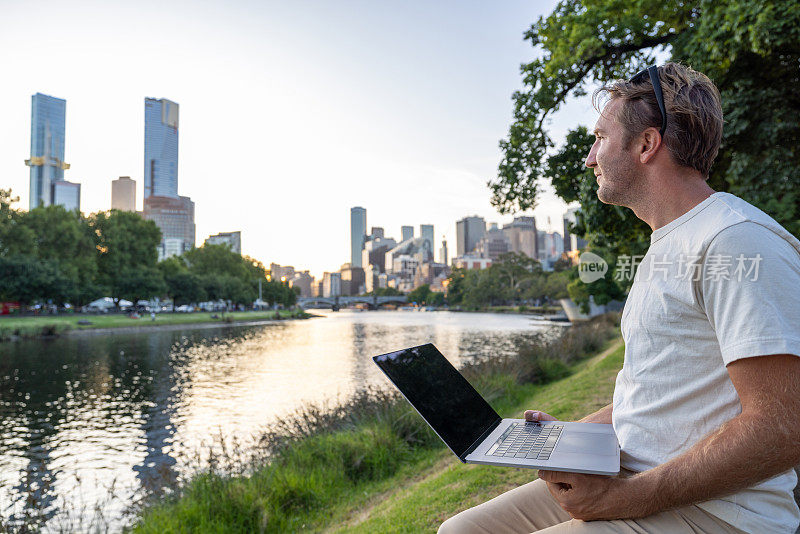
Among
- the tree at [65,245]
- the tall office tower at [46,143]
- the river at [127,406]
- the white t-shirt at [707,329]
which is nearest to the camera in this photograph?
the white t-shirt at [707,329]

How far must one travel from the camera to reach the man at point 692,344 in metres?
0.98

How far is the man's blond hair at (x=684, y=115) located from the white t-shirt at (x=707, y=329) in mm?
128

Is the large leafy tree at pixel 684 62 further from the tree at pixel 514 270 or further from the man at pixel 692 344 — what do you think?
the tree at pixel 514 270

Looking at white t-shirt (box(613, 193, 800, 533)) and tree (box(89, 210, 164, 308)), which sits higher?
tree (box(89, 210, 164, 308))

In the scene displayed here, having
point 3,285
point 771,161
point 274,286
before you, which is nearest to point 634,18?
point 771,161

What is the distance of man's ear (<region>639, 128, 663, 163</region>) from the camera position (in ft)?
4.10

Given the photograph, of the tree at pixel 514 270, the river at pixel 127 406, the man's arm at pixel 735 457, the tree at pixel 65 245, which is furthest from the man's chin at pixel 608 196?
the tree at pixel 514 270

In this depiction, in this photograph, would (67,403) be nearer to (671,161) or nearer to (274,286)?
(671,161)

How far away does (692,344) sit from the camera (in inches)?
44.0

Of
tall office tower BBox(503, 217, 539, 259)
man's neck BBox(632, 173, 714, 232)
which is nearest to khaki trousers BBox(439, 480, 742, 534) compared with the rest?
man's neck BBox(632, 173, 714, 232)

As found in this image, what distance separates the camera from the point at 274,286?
87.1 meters

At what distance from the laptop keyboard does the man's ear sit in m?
0.73
